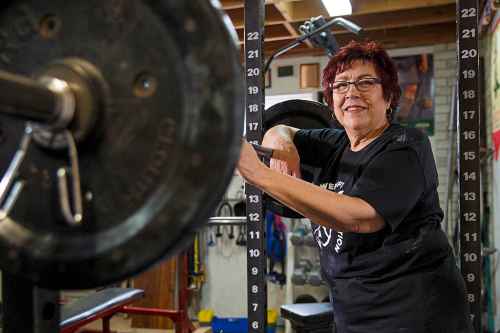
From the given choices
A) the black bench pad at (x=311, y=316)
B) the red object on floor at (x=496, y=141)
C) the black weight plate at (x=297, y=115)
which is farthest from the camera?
the red object on floor at (x=496, y=141)

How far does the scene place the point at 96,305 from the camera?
2791 millimetres

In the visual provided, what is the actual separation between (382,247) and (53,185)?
100 cm

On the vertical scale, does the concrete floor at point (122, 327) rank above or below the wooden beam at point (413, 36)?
below

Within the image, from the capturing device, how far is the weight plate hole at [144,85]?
592mm

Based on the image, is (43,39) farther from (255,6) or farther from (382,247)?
(255,6)

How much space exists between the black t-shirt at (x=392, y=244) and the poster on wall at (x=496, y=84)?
8.87ft

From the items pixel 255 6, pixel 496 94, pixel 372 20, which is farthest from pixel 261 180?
pixel 372 20

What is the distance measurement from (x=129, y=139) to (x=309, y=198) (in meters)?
0.63

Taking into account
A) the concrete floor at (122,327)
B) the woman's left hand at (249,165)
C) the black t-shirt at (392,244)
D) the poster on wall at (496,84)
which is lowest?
the concrete floor at (122,327)

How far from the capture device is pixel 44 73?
2.05 feet

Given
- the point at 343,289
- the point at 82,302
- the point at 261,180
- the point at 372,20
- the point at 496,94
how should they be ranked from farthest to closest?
the point at 372,20 → the point at 496,94 → the point at 82,302 → the point at 343,289 → the point at 261,180

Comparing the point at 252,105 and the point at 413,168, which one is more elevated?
the point at 252,105

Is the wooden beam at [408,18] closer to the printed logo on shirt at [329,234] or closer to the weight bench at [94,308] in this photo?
the weight bench at [94,308]

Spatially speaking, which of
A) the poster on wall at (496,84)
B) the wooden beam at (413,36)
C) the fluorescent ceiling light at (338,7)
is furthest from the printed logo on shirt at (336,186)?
the wooden beam at (413,36)
